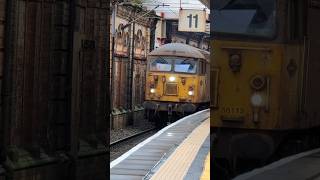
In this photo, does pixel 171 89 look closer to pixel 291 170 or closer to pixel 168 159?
pixel 168 159

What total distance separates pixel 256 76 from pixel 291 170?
150cm

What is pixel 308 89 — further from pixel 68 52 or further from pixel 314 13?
pixel 68 52

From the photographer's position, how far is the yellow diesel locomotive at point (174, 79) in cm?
2703

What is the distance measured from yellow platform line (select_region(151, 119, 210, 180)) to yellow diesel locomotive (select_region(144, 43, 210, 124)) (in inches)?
438

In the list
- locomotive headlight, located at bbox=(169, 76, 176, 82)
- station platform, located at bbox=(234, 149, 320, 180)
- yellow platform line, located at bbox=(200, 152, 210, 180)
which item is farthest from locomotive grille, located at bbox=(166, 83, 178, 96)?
station platform, located at bbox=(234, 149, 320, 180)

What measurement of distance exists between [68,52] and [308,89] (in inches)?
145

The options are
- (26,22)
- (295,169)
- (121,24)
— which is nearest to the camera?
(26,22)

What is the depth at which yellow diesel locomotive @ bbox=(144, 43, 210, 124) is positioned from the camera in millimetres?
27031

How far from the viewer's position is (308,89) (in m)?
9.27

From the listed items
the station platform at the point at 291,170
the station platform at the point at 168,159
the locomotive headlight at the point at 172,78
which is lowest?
the station platform at the point at 168,159

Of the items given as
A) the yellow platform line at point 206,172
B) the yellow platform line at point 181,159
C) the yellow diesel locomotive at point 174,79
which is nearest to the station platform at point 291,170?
the yellow platform line at point 206,172

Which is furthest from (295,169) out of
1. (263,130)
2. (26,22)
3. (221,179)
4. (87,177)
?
(26,22)

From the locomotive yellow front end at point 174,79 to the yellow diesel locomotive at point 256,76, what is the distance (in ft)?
59.0

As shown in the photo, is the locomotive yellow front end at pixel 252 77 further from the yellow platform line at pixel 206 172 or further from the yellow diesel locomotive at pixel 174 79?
the yellow diesel locomotive at pixel 174 79
